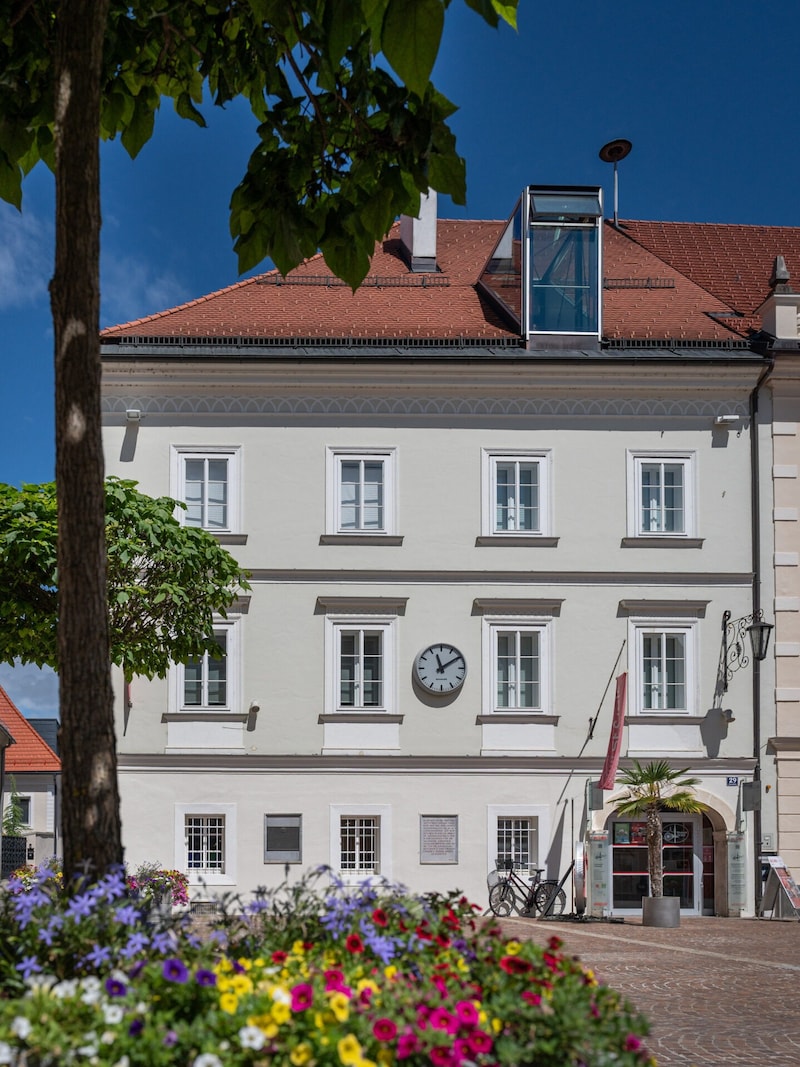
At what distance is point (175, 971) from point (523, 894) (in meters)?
20.7

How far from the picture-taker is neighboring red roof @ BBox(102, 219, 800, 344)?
1033 inches

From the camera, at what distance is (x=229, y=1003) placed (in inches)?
154

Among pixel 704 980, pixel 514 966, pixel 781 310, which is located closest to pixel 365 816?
pixel 781 310

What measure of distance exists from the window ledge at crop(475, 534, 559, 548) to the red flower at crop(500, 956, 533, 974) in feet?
69.1

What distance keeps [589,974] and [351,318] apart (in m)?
22.8

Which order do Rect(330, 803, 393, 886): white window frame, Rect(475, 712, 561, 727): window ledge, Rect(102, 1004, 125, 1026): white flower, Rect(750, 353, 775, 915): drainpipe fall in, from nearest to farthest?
1. Rect(102, 1004, 125, 1026): white flower
2. Rect(330, 803, 393, 886): white window frame
3. Rect(750, 353, 775, 915): drainpipe
4. Rect(475, 712, 561, 727): window ledge

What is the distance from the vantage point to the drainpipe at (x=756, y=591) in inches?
978

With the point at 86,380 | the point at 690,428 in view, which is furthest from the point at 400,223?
the point at 86,380

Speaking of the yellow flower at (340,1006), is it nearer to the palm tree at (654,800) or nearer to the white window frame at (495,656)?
the palm tree at (654,800)

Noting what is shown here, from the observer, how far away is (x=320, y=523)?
83.2 feet

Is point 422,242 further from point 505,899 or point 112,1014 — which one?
point 112,1014

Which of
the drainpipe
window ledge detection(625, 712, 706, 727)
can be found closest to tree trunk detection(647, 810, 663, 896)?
window ledge detection(625, 712, 706, 727)

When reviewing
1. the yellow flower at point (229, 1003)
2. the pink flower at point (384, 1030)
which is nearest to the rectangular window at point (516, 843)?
the yellow flower at point (229, 1003)

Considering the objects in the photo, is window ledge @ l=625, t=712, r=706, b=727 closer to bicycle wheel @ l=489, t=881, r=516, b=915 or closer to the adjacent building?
the adjacent building
